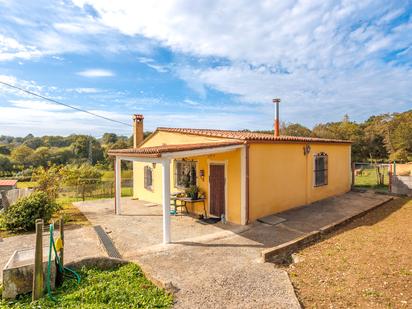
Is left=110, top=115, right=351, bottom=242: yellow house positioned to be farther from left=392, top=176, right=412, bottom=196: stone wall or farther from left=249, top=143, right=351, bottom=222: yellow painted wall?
left=392, top=176, right=412, bottom=196: stone wall

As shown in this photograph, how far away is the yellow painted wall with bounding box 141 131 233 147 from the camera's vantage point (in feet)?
34.6

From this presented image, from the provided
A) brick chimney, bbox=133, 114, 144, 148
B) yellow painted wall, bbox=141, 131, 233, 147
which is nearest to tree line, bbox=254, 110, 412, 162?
brick chimney, bbox=133, 114, 144, 148

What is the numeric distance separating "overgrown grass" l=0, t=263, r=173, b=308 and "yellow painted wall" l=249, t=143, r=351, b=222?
204 inches

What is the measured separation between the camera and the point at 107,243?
7676 mm

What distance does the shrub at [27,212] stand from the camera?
912cm

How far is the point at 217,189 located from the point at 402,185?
35.3 feet

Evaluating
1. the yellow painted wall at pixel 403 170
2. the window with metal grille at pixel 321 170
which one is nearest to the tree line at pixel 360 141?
the yellow painted wall at pixel 403 170

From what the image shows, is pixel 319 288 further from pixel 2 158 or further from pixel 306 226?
pixel 2 158

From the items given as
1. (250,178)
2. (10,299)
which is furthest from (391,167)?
(10,299)

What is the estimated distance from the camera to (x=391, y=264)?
5.66 metres

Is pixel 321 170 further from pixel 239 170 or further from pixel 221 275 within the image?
pixel 221 275

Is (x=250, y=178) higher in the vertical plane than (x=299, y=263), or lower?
higher

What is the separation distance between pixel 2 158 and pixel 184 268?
56.4 metres

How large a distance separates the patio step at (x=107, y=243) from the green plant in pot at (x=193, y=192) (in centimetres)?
340
